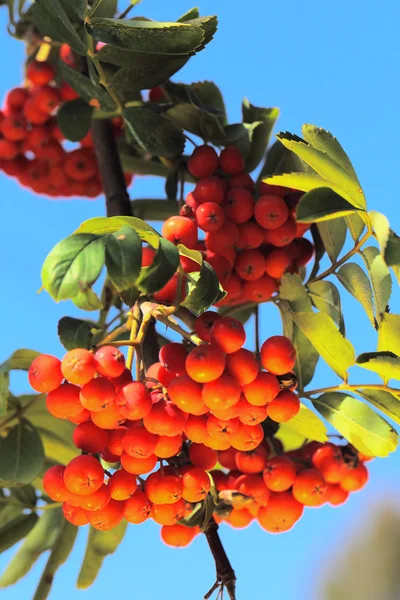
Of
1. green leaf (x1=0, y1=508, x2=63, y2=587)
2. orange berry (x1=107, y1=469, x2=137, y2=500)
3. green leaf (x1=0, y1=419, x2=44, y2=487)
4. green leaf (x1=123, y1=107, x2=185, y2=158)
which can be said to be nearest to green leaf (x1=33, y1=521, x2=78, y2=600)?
green leaf (x1=0, y1=508, x2=63, y2=587)

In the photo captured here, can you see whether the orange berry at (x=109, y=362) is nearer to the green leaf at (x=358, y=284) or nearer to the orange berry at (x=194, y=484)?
the orange berry at (x=194, y=484)

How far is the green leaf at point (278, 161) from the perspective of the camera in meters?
1.16

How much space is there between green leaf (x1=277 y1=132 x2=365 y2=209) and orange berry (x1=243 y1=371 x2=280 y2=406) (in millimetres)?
208

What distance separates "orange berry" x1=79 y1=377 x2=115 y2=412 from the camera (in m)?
0.85

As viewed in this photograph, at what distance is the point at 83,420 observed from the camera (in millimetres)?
905

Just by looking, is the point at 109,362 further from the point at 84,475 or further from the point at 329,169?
the point at 329,169

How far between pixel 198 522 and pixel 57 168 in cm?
80

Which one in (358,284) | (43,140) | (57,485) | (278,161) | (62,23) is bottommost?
(57,485)

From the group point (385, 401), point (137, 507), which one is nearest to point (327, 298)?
point (385, 401)

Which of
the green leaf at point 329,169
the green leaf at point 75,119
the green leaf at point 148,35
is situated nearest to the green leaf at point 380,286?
the green leaf at point 329,169

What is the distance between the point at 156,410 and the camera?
0.86m

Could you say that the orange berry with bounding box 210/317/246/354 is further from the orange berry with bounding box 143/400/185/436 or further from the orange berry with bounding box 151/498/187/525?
the orange berry with bounding box 151/498/187/525

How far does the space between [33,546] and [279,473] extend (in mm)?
471

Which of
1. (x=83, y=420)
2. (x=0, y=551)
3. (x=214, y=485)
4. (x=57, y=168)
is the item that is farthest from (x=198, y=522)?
(x=57, y=168)
